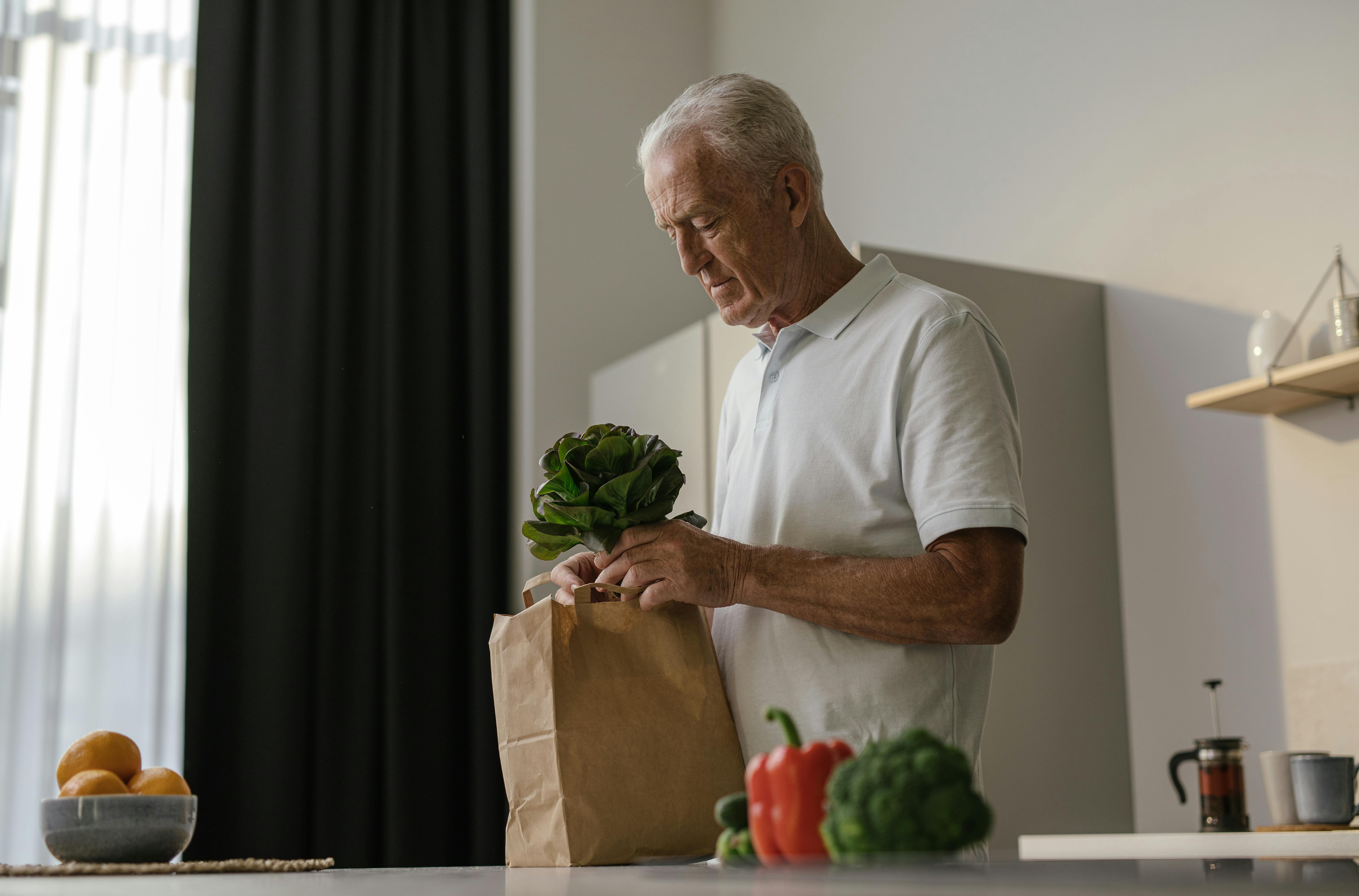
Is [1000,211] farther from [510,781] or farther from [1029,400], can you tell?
→ [510,781]

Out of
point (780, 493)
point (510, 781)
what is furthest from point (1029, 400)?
point (510, 781)

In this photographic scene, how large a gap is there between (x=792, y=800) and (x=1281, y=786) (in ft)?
5.10

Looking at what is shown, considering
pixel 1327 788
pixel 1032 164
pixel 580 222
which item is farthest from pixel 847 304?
pixel 580 222

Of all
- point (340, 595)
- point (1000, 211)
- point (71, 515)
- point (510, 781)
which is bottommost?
point (510, 781)

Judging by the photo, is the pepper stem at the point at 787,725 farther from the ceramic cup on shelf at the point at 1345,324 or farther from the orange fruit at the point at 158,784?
the ceramic cup on shelf at the point at 1345,324

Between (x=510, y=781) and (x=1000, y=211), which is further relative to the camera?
(x=1000, y=211)

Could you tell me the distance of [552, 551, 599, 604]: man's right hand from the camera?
1193mm

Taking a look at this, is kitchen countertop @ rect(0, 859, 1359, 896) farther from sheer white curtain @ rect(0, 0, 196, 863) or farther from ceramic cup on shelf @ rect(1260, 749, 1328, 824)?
sheer white curtain @ rect(0, 0, 196, 863)

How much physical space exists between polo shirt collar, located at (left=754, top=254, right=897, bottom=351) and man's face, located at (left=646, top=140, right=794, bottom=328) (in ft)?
0.22

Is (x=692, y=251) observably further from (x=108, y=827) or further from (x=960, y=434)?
(x=108, y=827)

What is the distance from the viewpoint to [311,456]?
347 cm

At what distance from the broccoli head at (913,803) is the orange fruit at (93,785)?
83cm

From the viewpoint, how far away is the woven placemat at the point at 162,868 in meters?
1.01

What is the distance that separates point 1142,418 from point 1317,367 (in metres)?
0.54
